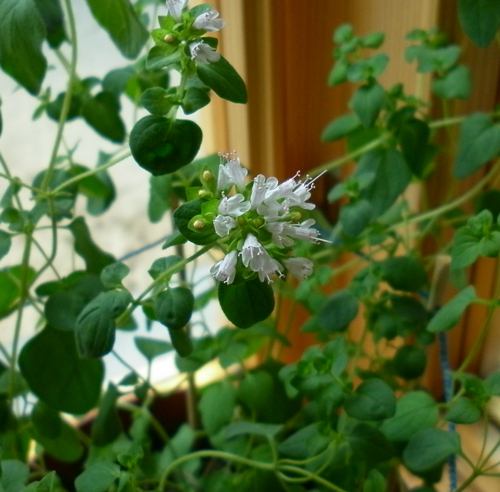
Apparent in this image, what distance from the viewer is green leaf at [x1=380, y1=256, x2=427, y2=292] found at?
644 millimetres

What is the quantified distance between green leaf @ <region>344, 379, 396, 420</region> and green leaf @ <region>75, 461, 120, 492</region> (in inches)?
6.1

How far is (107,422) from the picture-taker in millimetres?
669

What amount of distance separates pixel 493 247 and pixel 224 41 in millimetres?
358

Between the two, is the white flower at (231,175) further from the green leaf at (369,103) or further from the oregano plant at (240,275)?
the green leaf at (369,103)

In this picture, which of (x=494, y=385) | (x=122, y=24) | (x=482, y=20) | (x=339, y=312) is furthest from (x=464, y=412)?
(x=122, y=24)

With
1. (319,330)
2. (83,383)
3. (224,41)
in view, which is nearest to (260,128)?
(224,41)

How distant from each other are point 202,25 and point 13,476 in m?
0.29

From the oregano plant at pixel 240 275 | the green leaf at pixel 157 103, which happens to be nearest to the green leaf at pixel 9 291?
the oregano plant at pixel 240 275

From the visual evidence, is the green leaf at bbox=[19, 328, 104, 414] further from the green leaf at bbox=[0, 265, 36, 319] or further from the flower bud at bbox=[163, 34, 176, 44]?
the flower bud at bbox=[163, 34, 176, 44]

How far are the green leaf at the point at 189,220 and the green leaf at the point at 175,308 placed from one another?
0.20 feet

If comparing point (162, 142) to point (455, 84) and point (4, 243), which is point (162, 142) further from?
point (455, 84)

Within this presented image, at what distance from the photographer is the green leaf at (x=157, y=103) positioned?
1.48ft

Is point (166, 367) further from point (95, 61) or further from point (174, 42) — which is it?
point (174, 42)

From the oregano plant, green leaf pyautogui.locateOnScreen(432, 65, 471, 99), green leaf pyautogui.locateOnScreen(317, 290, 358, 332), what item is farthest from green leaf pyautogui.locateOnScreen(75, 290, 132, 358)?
green leaf pyautogui.locateOnScreen(432, 65, 471, 99)
